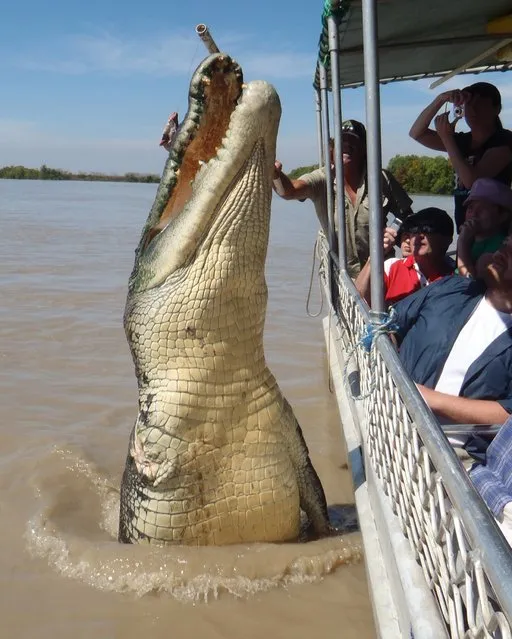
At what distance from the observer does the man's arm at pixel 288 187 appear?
4.68m

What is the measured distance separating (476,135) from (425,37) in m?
0.76

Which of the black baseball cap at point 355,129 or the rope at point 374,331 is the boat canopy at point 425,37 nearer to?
the black baseball cap at point 355,129

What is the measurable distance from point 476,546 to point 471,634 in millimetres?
187

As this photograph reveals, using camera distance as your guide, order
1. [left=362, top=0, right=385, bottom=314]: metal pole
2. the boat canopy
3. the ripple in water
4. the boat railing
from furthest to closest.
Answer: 1. the boat canopy
2. the ripple in water
3. [left=362, top=0, right=385, bottom=314]: metal pole
4. the boat railing

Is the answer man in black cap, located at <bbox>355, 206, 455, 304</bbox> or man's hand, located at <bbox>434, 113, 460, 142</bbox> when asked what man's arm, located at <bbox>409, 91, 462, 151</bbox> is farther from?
man in black cap, located at <bbox>355, 206, 455, 304</bbox>

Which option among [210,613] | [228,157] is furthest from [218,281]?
[210,613]

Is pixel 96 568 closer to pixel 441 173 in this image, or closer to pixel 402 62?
pixel 402 62

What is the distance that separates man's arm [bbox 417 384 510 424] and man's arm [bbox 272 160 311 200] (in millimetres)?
2625

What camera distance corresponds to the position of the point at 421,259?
3.62 metres

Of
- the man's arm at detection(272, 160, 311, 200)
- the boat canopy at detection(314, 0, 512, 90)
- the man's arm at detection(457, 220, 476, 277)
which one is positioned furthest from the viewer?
the man's arm at detection(272, 160, 311, 200)

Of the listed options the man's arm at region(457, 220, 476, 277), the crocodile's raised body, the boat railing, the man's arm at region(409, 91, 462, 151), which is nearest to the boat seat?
the boat railing

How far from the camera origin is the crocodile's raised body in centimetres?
226

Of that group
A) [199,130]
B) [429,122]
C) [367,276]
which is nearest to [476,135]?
[429,122]

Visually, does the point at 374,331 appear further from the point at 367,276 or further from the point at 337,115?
the point at 367,276
